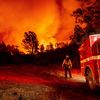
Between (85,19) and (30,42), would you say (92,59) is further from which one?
(30,42)

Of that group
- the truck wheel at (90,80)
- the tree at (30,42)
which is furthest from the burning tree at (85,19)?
the truck wheel at (90,80)

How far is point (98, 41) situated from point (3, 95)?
14.6 ft

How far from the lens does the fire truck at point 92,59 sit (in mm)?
11867

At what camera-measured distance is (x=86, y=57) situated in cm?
1350

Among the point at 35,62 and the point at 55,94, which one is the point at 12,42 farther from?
the point at 55,94

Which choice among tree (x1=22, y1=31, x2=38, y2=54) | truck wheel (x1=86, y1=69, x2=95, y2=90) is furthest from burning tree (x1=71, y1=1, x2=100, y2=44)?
truck wheel (x1=86, y1=69, x2=95, y2=90)

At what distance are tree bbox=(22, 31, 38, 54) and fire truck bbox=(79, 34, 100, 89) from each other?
92.3ft

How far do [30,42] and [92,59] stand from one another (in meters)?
30.6

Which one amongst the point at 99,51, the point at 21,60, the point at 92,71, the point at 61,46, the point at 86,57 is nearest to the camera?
the point at 99,51

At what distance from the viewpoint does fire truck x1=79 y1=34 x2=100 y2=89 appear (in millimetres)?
11867

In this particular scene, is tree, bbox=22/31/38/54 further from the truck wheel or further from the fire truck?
the fire truck

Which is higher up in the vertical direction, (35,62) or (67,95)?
(35,62)

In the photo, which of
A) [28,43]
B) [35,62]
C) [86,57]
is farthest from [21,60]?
[86,57]

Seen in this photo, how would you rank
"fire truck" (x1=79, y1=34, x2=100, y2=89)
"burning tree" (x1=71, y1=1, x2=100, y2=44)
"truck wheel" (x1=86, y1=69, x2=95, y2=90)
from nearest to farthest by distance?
"fire truck" (x1=79, y1=34, x2=100, y2=89) < "truck wheel" (x1=86, y1=69, x2=95, y2=90) < "burning tree" (x1=71, y1=1, x2=100, y2=44)
